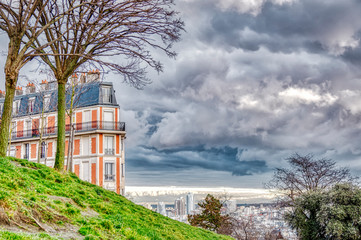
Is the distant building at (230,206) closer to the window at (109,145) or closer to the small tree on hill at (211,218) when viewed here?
the small tree on hill at (211,218)

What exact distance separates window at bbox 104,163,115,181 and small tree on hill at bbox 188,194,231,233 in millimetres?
Answer: 10656

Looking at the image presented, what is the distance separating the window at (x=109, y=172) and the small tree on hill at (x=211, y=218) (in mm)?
10656

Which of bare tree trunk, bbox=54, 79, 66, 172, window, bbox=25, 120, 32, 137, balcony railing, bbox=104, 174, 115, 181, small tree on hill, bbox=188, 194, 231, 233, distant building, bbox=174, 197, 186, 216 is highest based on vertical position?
window, bbox=25, 120, 32, 137

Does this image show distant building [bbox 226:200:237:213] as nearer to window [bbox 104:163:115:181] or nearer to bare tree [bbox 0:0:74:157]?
window [bbox 104:163:115:181]

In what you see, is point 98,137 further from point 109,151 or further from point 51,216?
point 51,216

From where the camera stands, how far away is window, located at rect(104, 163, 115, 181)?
4256cm

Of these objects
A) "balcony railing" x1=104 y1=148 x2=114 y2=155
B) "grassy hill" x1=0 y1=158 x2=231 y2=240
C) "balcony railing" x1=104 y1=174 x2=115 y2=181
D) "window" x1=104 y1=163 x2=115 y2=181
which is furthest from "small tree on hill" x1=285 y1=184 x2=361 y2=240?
"balcony railing" x1=104 y1=148 x2=114 y2=155

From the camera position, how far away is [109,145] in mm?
43250

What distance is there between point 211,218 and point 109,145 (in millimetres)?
14731

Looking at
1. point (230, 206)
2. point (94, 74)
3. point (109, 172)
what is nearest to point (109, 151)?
point (109, 172)

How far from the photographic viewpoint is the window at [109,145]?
43122 millimetres

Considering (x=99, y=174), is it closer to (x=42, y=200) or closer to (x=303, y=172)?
(x=303, y=172)

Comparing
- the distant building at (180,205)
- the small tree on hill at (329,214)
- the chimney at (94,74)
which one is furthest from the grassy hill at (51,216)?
the distant building at (180,205)

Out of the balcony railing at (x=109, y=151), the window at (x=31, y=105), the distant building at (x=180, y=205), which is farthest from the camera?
the distant building at (x=180, y=205)
